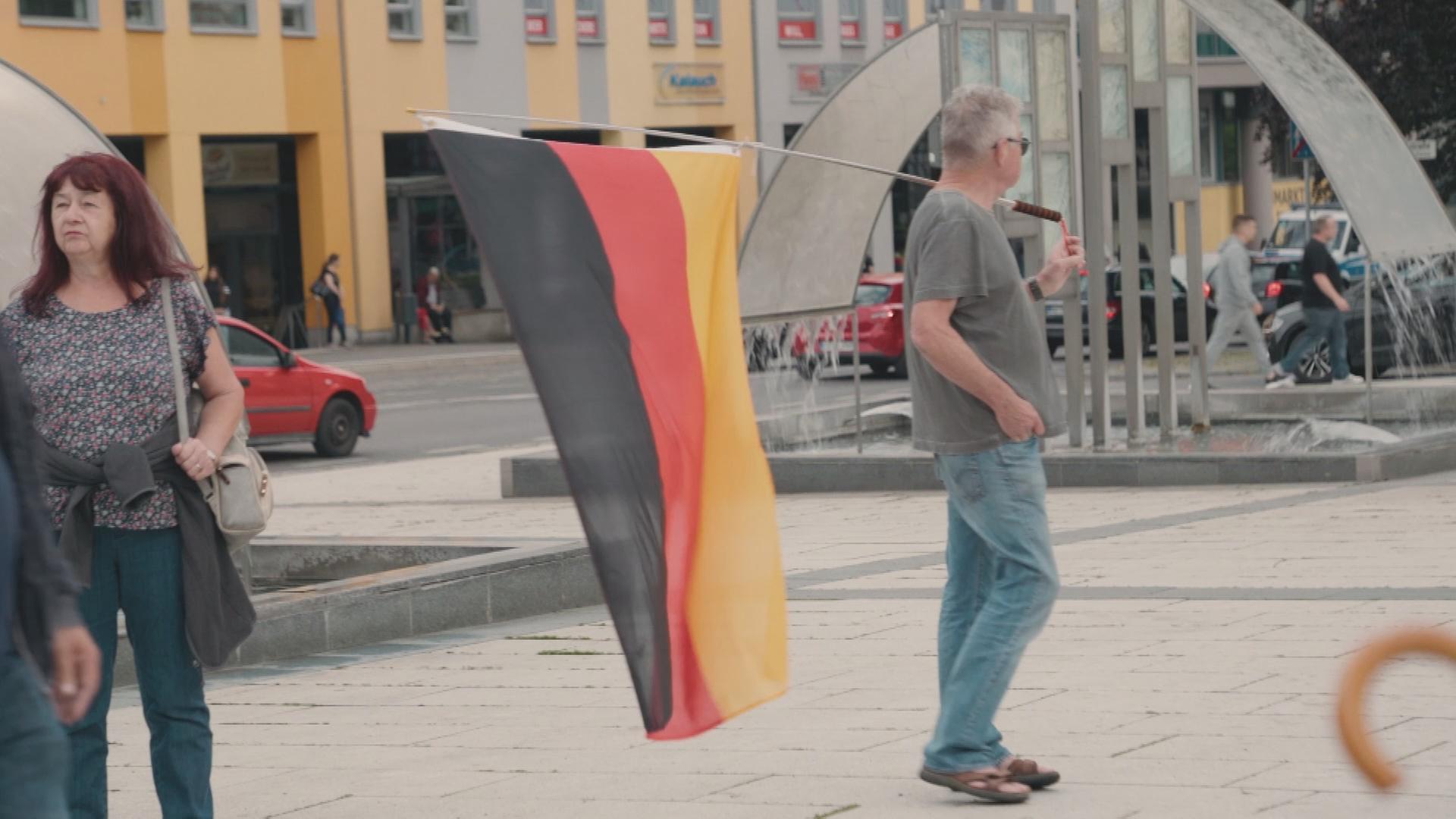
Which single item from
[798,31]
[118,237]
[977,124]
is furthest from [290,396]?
[798,31]

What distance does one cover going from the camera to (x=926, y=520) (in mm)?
14055

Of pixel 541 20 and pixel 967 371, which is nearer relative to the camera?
pixel 967 371

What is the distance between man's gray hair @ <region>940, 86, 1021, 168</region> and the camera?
6.19 m

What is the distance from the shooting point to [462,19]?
47.8m

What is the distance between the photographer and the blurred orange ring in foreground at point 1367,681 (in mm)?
3395

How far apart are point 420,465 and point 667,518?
1609cm

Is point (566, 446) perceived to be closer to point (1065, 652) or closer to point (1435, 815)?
point (1435, 815)

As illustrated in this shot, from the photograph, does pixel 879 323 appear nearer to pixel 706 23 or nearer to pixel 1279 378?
pixel 1279 378

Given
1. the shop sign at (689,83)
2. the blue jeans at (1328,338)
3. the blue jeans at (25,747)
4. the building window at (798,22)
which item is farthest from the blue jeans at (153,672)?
the building window at (798,22)

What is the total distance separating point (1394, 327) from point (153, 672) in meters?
20.8

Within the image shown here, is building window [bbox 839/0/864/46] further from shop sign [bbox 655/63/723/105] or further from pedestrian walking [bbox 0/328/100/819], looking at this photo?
pedestrian walking [bbox 0/328/100/819]

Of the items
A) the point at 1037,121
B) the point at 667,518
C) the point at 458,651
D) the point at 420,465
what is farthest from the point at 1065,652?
the point at 420,465

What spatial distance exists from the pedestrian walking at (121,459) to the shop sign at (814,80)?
1986 inches

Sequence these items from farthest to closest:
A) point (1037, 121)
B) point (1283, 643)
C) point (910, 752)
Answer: point (1037, 121) → point (1283, 643) → point (910, 752)
